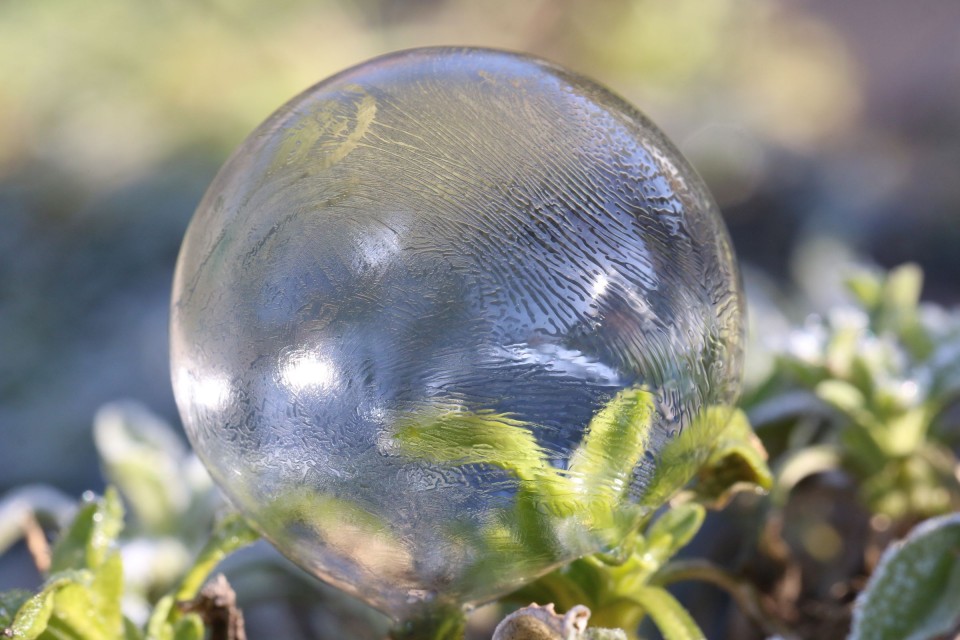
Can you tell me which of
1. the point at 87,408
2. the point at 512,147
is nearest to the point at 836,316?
the point at 512,147

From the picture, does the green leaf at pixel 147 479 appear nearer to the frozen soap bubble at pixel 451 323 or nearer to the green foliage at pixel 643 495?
the green foliage at pixel 643 495

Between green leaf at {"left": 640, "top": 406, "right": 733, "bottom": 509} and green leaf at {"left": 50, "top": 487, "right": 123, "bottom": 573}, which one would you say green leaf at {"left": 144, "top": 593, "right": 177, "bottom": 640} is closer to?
green leaf at {"left": 50, "top": 487, "right": 123, "bottom": 573}

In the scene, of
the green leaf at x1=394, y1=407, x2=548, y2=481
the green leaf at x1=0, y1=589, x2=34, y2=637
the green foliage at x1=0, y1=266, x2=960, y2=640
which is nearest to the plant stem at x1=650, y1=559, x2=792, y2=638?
the green foliage at x1=0, y1=266, x2=960, y2=640

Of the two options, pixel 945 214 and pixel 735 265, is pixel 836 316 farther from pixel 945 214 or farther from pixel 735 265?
pixel 945 214

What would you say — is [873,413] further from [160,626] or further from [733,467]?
[160,626]

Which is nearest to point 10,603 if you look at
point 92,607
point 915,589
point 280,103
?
point 92,607

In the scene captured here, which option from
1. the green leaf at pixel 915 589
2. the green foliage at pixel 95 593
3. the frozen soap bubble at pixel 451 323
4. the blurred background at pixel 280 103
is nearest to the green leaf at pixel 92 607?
the green foliage at pixel 95 593
